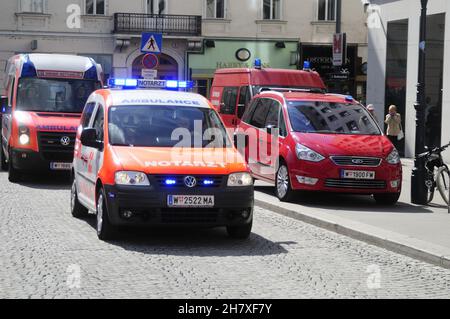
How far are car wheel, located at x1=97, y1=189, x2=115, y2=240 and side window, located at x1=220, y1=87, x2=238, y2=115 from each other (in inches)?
506

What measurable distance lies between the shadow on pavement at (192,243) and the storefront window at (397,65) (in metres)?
16.2

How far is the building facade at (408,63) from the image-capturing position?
2417cm

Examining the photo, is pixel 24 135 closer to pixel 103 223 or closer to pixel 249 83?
pixel 249 83

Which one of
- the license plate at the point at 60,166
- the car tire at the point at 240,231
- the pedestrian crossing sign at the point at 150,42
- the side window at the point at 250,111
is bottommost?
the license plate at the point at 60,166

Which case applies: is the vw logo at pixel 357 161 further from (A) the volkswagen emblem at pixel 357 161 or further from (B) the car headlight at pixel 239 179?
(B) the car headlight at pixel 239 179

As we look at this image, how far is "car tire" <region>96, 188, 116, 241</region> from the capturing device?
9914mm

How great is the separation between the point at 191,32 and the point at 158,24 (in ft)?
5.04

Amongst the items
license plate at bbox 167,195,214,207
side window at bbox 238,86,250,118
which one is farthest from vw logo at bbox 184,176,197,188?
side window at bbox 238,86,250,118

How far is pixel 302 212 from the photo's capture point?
41.8 ft

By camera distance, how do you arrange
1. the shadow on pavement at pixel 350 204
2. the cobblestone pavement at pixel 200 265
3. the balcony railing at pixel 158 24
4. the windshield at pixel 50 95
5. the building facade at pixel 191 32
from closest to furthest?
1. the cobblestone pavement at pixel 200 265
2. the shadow on pavement at pixel 350 204
3. the windshield at pixel 50 95
4. the building facade at pixel 191 32
5. the balcony railing at pixel 158 24

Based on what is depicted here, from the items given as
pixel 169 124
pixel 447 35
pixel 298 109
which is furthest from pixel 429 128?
pixel 169 124

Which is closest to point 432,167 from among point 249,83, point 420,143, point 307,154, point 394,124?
point 420,143

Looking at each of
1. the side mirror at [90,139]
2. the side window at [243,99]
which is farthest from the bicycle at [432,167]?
the side window at [243,99]

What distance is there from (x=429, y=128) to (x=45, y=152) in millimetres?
12090
